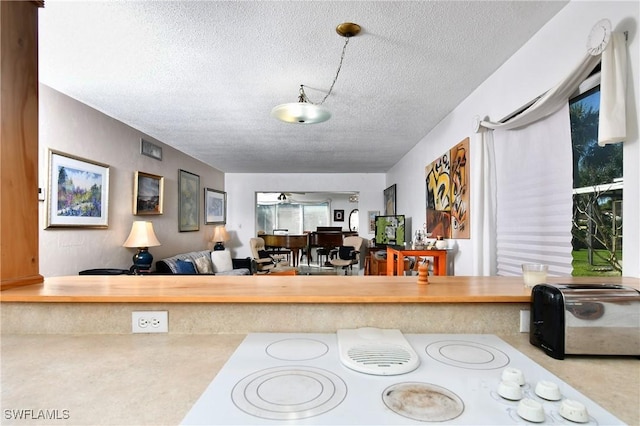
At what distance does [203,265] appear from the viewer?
5.23m

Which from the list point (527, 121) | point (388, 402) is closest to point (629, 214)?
point (527, 121)

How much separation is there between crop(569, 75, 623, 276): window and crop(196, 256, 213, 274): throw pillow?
15.5 ft

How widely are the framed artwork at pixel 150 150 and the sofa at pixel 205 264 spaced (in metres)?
1.47

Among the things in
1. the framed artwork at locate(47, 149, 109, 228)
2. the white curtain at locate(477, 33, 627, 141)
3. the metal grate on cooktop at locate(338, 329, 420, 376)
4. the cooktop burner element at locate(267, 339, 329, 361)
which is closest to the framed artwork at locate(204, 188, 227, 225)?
the framed artwork at locate(47, 149, 109, 228)

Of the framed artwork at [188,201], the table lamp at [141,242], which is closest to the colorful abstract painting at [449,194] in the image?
the table lamp at [141,242]

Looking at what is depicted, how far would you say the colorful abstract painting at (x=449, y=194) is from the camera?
Result: 305 cm

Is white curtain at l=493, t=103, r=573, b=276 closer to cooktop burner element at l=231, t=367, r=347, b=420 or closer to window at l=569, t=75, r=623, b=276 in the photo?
window at l=569, t=75, r=623, b=276

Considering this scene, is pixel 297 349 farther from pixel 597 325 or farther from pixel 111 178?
pixel 111 178

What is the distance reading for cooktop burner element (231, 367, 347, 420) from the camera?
699 millimetres

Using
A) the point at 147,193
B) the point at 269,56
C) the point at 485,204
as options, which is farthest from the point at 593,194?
the point at 147,193

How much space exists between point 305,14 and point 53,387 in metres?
2.01

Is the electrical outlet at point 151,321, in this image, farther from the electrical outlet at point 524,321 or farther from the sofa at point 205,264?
the sofa at point 205,264

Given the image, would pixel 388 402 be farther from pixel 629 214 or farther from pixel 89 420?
pixel 629 214

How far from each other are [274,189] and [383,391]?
7.13 meters
